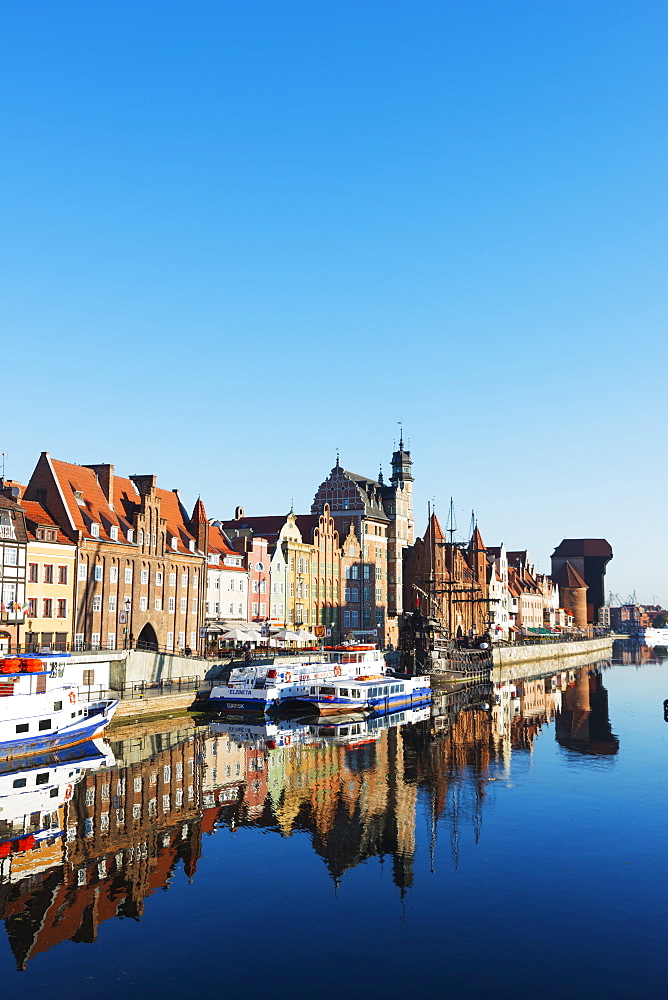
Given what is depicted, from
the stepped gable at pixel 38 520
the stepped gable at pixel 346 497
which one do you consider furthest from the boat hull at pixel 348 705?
the stepped gable at pixel 346 497

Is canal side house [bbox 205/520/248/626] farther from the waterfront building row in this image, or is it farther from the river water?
the river water

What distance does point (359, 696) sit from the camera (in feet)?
271

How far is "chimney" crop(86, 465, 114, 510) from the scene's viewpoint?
8919 cm

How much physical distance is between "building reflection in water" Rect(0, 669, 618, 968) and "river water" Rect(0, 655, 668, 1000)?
0.54ft

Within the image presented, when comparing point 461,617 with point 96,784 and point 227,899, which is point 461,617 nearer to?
point 96,784

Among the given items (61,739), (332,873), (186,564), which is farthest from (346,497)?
(332,873)

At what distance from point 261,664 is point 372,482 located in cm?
6261

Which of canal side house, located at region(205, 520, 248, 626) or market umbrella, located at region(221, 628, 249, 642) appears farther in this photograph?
canal side house, located at region(205, 520, 248, 626)

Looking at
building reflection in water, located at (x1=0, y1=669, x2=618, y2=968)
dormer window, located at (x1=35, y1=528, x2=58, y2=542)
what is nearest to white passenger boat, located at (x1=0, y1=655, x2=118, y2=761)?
building reflection in water, located at (x1=0, y1=669, x2=618, y2=968)

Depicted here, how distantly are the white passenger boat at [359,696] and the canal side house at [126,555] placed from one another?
18500 millimetres

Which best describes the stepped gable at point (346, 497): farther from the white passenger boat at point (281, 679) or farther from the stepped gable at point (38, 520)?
the stepped gable at point (38, 520)

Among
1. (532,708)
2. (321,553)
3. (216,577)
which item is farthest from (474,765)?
(321,553)

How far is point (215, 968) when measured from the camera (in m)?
26.1

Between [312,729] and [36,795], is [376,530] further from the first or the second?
[36,795]
